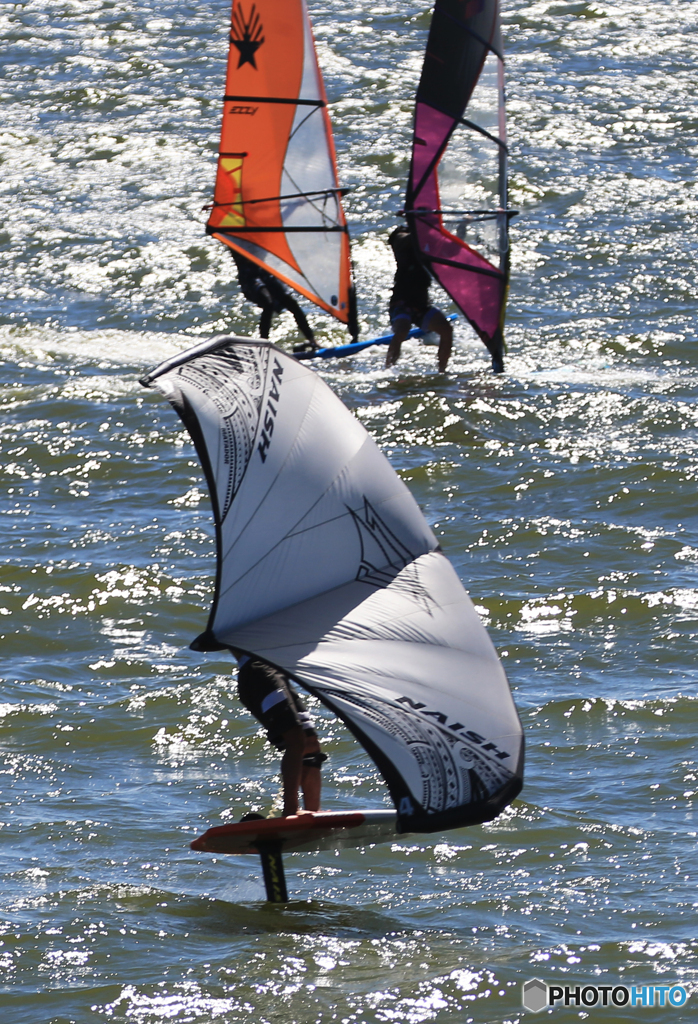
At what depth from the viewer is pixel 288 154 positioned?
15109mm

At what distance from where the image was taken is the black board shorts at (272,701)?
6.33 metres

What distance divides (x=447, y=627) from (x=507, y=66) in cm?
1904

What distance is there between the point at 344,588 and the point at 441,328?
26.2ft

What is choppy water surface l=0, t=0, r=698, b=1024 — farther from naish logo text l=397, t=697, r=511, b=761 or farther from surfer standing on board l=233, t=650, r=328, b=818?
naish logo text l=397, t=697, r=511, b=761

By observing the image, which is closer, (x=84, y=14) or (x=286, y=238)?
(x=286, y=238)

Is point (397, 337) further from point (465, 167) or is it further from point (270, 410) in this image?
point (270, 410)

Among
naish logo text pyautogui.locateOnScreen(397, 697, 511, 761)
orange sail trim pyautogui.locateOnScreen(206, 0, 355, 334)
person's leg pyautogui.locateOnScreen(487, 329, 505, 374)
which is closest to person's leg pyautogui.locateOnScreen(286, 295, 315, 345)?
orange sail trim pyautogui.locateOnScreen(206, 0, 355, 334)

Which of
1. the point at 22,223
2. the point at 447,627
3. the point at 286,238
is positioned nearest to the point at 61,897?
the point at 447,627

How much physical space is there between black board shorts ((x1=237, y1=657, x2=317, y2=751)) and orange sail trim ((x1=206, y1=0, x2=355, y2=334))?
9035 millimetres

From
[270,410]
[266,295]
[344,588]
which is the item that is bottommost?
Result: [266,295]

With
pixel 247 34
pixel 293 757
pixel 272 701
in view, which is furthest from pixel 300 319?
pixel 293 757

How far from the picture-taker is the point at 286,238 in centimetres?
1515

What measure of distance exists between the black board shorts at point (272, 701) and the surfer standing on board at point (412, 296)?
319 inches

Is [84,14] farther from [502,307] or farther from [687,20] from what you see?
[502,307]
